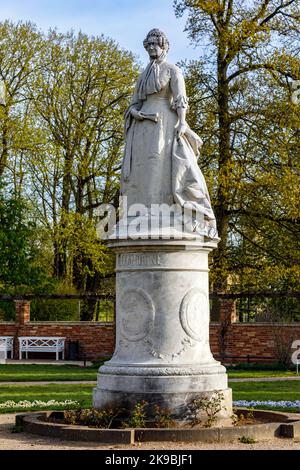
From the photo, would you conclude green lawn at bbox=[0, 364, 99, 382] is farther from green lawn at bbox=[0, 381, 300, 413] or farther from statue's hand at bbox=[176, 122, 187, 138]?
statue's hand at bbox=[176, 122, 187, 138]

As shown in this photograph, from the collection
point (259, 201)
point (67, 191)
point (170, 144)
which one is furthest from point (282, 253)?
point (170, 144)

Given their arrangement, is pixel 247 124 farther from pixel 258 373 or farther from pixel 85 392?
pixel 85 392

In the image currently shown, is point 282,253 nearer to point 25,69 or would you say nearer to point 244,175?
point 244,175

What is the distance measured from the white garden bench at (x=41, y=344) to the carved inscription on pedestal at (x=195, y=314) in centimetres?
2100

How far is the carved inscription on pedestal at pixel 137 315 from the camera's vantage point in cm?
1135

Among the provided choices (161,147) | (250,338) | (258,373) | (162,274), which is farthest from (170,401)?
(250,338)

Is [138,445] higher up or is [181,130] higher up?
[181,130]

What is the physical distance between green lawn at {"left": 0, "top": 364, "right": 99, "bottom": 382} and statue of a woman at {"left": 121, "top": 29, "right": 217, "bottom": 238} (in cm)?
1056

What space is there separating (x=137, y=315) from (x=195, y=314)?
70cm

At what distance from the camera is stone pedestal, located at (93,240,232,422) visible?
437 inches

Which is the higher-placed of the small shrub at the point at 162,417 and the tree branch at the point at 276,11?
the tree branch at the point at 276,11

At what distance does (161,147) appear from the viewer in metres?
11.9

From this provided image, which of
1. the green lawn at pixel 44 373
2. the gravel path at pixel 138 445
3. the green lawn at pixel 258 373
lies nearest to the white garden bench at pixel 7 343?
the green lawn at pixel 44 373

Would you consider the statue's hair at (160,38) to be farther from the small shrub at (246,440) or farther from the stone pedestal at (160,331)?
the small shrub at (246,440)
